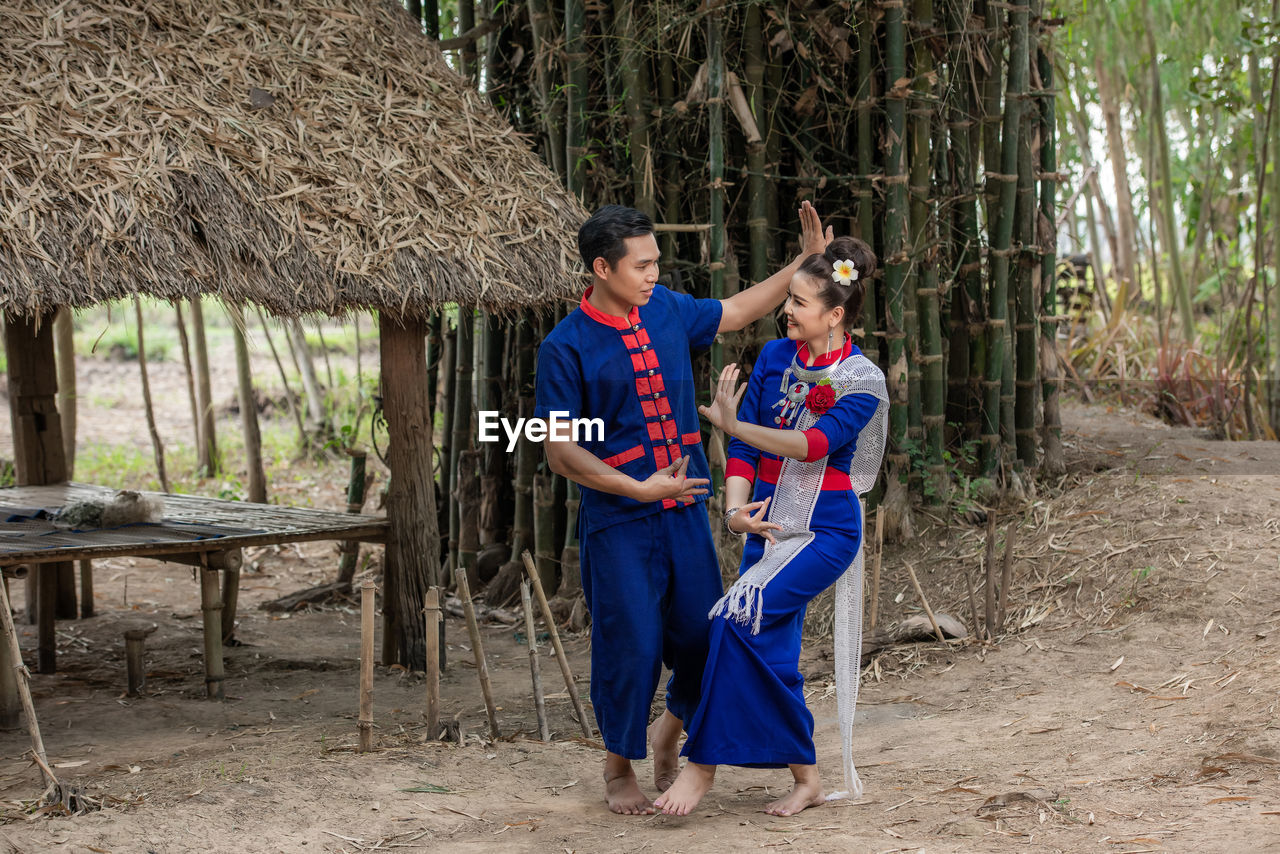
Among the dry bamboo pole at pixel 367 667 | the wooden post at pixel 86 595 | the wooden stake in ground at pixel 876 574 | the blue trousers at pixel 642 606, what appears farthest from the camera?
the wooden post at pixel 86 595

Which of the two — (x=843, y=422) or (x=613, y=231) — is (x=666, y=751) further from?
(x=613, y=231)

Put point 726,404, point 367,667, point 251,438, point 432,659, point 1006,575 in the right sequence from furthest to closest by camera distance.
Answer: point 251,438 → point 1006,575 → point 432,659 → point 367,667 → point 726,404

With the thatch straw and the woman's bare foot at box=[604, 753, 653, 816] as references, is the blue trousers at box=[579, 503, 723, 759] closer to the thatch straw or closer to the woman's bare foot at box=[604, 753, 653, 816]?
the woman's bare foot at box=[604, 753, 653, 816]

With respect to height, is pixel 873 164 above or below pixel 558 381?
above

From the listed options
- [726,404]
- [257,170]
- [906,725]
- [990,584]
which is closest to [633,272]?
[726,404]

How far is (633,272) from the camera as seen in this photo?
2.92 meters

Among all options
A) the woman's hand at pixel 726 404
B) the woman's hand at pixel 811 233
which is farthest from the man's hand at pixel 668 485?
the woman's hand at pixel 811 233

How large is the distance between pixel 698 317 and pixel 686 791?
1.26 meters

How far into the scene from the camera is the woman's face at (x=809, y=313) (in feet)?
9.48

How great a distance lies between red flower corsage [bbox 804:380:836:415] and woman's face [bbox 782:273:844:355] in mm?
118

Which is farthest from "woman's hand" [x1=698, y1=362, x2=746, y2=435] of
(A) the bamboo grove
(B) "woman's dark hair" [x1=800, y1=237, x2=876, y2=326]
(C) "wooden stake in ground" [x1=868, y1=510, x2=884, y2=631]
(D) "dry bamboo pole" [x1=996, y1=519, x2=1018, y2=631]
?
(A) the bamboo grove

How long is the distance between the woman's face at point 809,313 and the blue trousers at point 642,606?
55 centimetres

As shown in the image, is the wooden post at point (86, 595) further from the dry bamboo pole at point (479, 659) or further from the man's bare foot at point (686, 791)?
the man's bare foot at point (686, 791)

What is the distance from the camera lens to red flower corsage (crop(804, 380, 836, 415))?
2.92 metres
